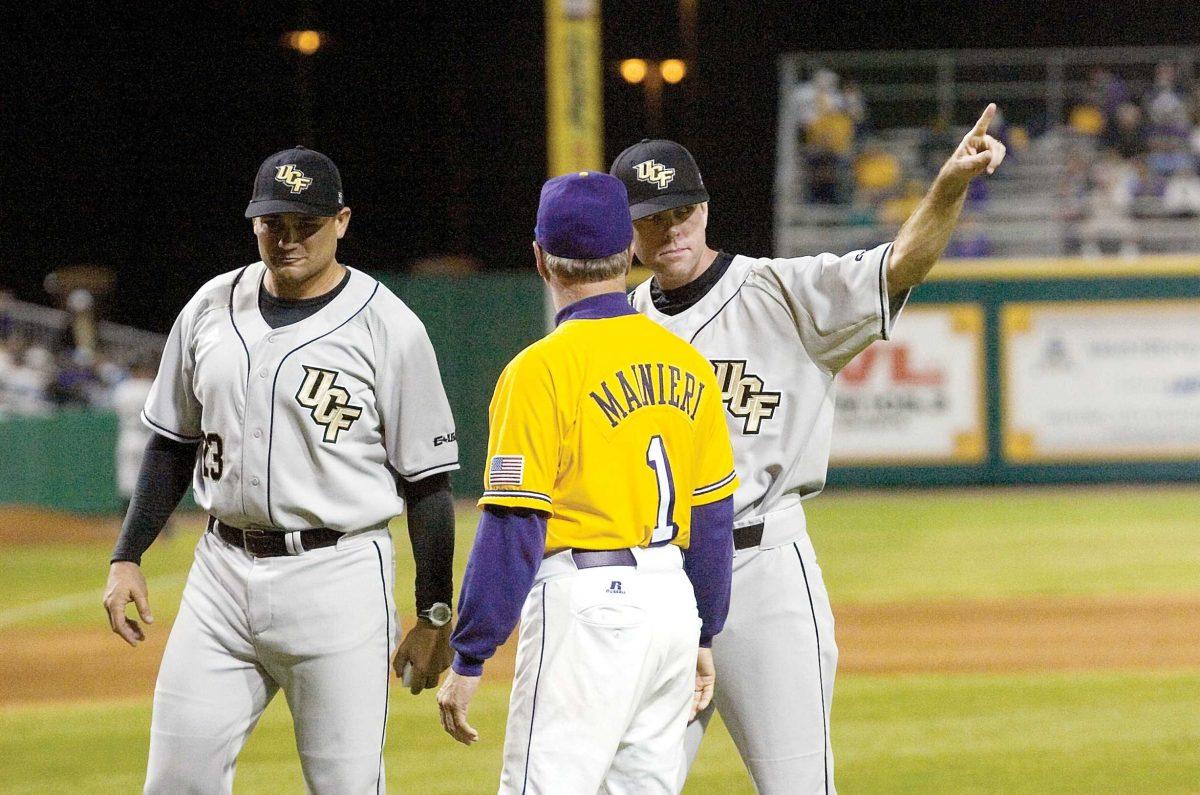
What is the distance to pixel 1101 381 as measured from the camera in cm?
1820

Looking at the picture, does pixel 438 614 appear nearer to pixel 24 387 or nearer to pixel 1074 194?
pixel 24 387

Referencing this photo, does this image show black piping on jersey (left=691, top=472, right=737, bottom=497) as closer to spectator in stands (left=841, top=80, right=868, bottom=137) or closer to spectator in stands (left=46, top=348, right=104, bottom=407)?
spectator in stands (left=46, top=348, right=104, bottom=407)

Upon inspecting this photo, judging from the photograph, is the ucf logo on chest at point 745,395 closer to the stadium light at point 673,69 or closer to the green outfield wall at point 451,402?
the green outfield wall at point 451,402

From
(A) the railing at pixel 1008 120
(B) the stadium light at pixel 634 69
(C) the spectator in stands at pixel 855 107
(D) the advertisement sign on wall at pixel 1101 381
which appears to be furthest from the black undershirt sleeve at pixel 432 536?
(B) the stadium light at pixel 634 69

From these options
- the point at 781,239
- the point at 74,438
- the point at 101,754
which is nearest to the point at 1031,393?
the point at 781,239

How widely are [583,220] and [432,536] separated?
3.32 ft

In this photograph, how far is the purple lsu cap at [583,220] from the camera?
3115mm

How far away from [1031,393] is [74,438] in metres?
10.7

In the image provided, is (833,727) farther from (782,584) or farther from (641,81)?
(641,81)

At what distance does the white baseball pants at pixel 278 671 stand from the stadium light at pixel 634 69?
22.8 m

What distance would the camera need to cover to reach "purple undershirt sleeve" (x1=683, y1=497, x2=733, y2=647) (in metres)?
3.27

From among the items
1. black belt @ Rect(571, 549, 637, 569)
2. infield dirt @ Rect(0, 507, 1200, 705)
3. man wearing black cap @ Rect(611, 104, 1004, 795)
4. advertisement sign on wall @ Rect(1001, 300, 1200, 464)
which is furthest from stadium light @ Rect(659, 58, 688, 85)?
black belt @ Rect(571, 549, 637, 569)

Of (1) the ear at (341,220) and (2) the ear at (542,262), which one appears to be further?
(1) the ear at (341,220)

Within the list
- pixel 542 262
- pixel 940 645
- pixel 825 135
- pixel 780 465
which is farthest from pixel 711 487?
pixel 825 135
